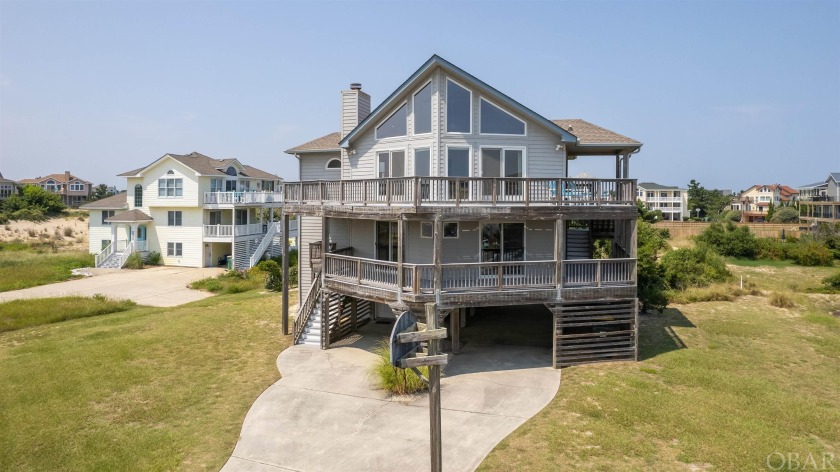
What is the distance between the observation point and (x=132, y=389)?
12.7 meters

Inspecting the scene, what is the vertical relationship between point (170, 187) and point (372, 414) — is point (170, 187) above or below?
above

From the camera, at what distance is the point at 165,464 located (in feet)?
29.7

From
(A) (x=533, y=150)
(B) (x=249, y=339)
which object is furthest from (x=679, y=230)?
(B) (x=249, y=339)

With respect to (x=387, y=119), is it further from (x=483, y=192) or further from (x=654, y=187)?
(x=654, y=187)

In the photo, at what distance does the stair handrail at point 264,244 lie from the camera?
38844 millimetres

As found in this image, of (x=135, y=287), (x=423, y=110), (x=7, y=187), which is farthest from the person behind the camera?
(x=7, y=187)

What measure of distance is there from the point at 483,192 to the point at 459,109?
11.5 ft

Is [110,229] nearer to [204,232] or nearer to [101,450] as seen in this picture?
[204,232]

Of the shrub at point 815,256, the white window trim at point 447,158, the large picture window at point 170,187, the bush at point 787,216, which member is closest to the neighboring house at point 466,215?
the white window trim at point 447,158

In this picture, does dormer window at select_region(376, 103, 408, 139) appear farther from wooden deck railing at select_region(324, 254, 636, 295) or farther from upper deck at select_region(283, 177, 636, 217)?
wooden deck railing at select_region(324, 254, 636, 295)

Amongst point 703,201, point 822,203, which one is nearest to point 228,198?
point 822,203

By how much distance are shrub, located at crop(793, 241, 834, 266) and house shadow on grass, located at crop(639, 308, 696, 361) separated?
30229 mm

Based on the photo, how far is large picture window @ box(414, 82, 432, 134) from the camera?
16750mm

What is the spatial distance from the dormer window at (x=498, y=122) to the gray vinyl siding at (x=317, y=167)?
7.20 m
